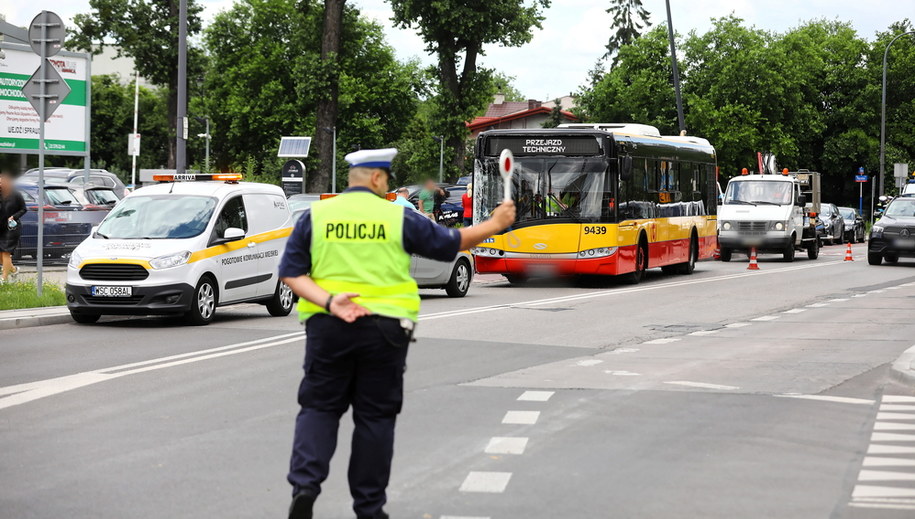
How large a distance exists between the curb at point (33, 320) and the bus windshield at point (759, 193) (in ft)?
81.6

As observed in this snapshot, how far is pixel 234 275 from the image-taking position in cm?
1661

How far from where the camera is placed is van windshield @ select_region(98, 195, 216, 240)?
16.1 m

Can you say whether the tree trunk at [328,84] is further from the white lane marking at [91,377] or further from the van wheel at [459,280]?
the white lane marking at [91,377]

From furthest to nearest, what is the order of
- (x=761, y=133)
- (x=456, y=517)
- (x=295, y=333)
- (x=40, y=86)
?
1. (x=761, y=133)
2. (x=40, y=86)
3. (x=295, y=333)
4. (x=456, y=517)

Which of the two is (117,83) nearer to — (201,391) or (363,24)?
(363,24)

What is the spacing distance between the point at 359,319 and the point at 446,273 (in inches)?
606

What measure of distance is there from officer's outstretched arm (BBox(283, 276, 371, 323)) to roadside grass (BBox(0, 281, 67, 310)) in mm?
12671

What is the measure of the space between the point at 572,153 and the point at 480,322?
27.2 ft

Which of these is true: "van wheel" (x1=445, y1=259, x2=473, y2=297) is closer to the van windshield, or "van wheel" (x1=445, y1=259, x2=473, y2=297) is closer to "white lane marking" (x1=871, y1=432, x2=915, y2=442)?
the van windshield

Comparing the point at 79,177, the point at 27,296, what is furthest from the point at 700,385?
the point at 79,177

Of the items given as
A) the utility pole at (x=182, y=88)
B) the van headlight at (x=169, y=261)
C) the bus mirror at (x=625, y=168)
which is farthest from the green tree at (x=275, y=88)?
the van headlight at (x=169, y=261)

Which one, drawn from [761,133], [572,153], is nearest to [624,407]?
[572,153]

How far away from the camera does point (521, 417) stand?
28.8ft

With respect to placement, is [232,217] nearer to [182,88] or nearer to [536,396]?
[536,396]
